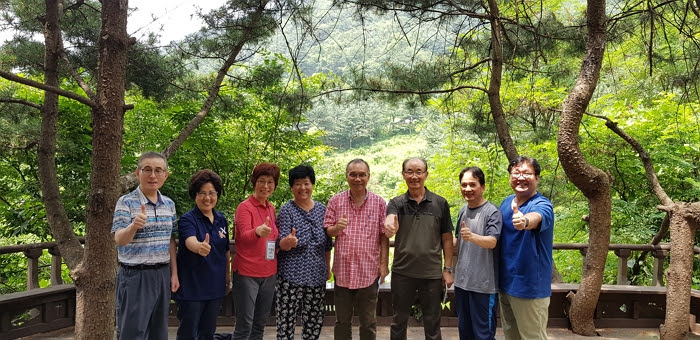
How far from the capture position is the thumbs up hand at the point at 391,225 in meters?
2.55

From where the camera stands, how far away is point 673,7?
404 centimetres

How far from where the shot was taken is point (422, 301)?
277 cm

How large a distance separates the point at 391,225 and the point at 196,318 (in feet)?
3.83

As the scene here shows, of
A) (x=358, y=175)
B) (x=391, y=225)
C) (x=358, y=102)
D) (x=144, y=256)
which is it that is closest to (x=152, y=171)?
(x=144, y=256)

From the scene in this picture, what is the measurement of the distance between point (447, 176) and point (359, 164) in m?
A: 7.64

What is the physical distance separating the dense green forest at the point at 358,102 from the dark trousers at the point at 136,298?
3.43ft

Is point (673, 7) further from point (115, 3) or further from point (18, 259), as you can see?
point (18, 259)

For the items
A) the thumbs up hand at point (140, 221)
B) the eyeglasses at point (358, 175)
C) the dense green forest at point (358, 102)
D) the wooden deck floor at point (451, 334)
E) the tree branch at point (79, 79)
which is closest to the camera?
the thumbs up hand at point (140, 221)

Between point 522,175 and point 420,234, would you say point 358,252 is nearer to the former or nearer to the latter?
point 420,234

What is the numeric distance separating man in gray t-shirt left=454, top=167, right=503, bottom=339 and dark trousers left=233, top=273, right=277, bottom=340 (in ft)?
3.68

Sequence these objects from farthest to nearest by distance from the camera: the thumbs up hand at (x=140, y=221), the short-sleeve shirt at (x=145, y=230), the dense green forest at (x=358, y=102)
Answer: the dense green forest at (x=358, y=102) → the short-sleeve shirt at (x=145, y=230) → the thumbs up hand at (x=140, y=221)

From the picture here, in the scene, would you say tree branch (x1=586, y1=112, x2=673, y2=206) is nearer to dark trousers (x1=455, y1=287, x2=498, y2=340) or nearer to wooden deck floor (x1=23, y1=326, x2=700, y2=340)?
wooden deck floor (x1=23, y1=326, x2=700, y2=340)

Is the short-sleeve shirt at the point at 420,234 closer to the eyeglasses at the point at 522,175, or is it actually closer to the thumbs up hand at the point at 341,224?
the thumbs up hand at the point at 341,224

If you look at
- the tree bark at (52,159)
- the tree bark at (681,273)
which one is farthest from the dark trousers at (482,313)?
the tree bark at (52,159)
